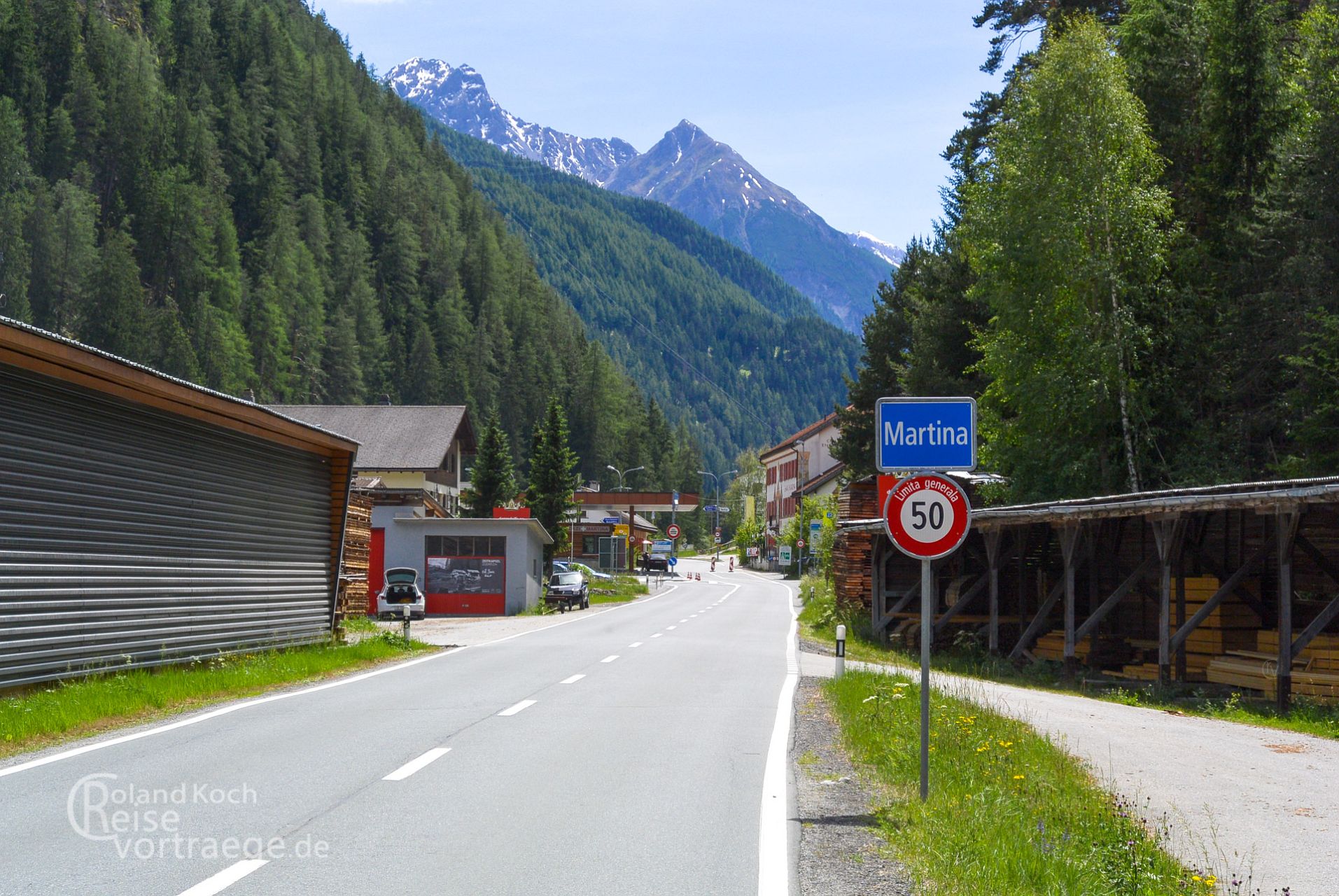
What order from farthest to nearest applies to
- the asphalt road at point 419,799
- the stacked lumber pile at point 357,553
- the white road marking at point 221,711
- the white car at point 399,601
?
the white car at point 399,601 < the stacked lumber pile at point 357,553 < the white road marking at point 221,711 < the asphalt road at point 419,799

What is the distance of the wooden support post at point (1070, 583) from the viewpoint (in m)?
20.9

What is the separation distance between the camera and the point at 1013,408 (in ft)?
112

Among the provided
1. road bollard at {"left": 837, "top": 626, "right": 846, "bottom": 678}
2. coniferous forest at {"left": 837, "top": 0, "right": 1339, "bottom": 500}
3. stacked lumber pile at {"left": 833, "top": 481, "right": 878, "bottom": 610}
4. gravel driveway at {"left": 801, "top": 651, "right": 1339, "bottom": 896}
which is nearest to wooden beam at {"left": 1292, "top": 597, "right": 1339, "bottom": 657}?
gravel driveway at {"left": 801, "top": 651, "right": 1339, "bottom": 896}

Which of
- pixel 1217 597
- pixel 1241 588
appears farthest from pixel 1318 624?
pixel 1241 588

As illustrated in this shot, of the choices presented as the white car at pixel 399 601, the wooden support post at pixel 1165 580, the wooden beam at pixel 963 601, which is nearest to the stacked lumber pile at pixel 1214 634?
the wooden support post at pixel 1165 580

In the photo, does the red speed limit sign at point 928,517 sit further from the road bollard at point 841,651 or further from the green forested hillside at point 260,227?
the green forested hillside at point 260,227

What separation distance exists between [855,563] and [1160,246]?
11.5 m

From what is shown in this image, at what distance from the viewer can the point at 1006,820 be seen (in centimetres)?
757

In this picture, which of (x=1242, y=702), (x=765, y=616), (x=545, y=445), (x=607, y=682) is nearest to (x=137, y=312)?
(x=545, y=445)

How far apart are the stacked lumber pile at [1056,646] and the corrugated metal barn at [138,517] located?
48.5ft

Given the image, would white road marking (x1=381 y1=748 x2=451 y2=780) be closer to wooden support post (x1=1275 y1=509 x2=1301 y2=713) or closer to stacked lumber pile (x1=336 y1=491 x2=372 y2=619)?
wooden support post (x1=1275 y1=509 x2=1301 y2=713)

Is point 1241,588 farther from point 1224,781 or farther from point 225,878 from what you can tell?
point 225,878

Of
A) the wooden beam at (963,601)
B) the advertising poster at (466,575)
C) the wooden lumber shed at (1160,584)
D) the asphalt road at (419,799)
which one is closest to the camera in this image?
the asphalt road at (419,799)

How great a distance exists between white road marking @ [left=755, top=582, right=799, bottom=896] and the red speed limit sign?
2.07m
